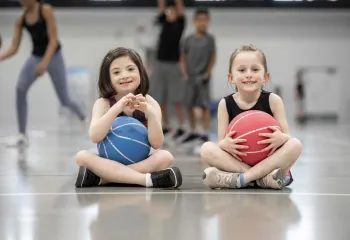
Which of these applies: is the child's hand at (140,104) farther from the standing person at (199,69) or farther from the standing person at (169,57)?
the standing person at (169,57)

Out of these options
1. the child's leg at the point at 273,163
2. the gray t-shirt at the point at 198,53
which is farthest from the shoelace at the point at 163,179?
the gray t-shirt at the point at 198,53

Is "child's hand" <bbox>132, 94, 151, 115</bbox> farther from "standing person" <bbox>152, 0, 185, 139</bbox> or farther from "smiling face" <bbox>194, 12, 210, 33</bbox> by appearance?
"standing person" <bbox>152, 0, 185, 139</bbox>

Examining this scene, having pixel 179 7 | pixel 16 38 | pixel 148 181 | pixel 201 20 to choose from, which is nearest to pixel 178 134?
pixel 201 20

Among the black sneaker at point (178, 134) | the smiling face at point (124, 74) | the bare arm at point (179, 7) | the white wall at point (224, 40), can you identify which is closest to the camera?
the smiling face at point (124, 74)

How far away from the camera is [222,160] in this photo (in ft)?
9.05

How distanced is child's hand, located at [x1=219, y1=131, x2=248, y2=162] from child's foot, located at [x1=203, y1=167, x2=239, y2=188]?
10 centimetres

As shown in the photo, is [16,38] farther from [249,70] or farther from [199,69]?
[249,70]

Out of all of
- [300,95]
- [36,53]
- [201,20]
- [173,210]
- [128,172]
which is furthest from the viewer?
[300,95]

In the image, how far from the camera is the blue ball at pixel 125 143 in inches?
109

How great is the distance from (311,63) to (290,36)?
0.73 meters

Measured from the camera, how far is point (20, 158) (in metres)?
4.28

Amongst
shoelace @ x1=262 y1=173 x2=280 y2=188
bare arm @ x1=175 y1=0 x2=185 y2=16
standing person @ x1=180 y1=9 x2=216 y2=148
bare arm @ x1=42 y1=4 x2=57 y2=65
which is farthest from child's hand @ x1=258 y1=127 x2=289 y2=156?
bare arm @ x1=175 y1=0 x2=185 y2=16

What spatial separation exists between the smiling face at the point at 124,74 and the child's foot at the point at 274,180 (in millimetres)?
782

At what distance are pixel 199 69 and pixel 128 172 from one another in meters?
3.30
